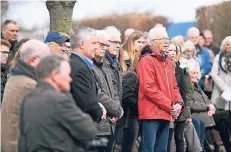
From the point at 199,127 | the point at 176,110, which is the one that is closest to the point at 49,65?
the point at 176,110

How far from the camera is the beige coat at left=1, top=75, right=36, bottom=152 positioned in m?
6.72

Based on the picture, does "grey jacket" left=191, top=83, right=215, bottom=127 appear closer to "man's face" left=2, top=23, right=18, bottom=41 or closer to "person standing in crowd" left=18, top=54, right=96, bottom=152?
"man's face" left=2, top=23, right=18, bottom=41

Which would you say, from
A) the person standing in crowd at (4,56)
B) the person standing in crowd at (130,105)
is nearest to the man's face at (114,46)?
the person standing in crowd at (130,105)

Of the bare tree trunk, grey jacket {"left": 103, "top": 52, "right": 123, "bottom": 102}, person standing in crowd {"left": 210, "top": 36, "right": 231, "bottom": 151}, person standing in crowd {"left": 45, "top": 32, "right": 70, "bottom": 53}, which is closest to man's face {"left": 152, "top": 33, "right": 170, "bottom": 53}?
grey jacket {"left": 103, "top": 52, "right": 123, "bottom": 102}

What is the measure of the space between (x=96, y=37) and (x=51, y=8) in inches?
72.2

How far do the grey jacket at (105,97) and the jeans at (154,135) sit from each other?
0.69 meters

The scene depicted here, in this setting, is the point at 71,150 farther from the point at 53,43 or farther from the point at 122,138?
the point at 122,138

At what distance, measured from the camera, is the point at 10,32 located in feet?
32.3

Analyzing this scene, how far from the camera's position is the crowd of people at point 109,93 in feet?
18.9

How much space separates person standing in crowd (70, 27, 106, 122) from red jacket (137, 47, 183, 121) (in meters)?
1.50

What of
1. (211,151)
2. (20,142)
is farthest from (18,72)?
(211,151)

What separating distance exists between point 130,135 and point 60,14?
200 cm

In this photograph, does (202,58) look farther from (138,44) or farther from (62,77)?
(62,77)

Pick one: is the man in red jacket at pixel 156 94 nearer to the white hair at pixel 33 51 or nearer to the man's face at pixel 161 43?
the man's face at pixel 161 43
